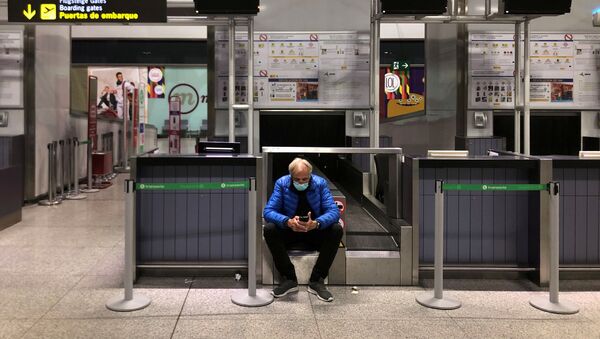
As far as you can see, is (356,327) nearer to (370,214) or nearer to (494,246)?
(494,246)

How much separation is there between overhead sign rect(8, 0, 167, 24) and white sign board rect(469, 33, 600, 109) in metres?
4.22

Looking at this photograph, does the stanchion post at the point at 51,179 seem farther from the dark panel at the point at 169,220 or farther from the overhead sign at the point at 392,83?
the overhead sign at the point at 392,83

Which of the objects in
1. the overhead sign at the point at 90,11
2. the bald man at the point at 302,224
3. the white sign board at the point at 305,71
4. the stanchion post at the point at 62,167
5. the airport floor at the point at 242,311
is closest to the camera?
the airport floor at the point at 242,311

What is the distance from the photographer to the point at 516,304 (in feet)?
13.9

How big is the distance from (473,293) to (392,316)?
869mm

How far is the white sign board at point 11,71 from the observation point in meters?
8.71

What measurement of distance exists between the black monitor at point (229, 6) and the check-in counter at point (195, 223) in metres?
1.53

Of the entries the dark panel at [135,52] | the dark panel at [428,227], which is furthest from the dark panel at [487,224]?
the dark panel at [135,52]

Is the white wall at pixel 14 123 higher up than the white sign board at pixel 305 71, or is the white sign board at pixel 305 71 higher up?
the white sign board at pixel 305 71

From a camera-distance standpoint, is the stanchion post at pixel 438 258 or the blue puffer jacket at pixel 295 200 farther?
the blue puffer jacket at pixel 295 200

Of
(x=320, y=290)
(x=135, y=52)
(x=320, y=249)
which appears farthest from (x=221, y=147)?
(x=135, y=52)

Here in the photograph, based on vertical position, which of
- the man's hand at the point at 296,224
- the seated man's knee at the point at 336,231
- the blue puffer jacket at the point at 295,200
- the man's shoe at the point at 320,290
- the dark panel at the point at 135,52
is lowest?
the man's shoe at the point at 320,290

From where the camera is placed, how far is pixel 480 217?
15.8 feet

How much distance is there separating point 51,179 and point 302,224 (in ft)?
20.9
